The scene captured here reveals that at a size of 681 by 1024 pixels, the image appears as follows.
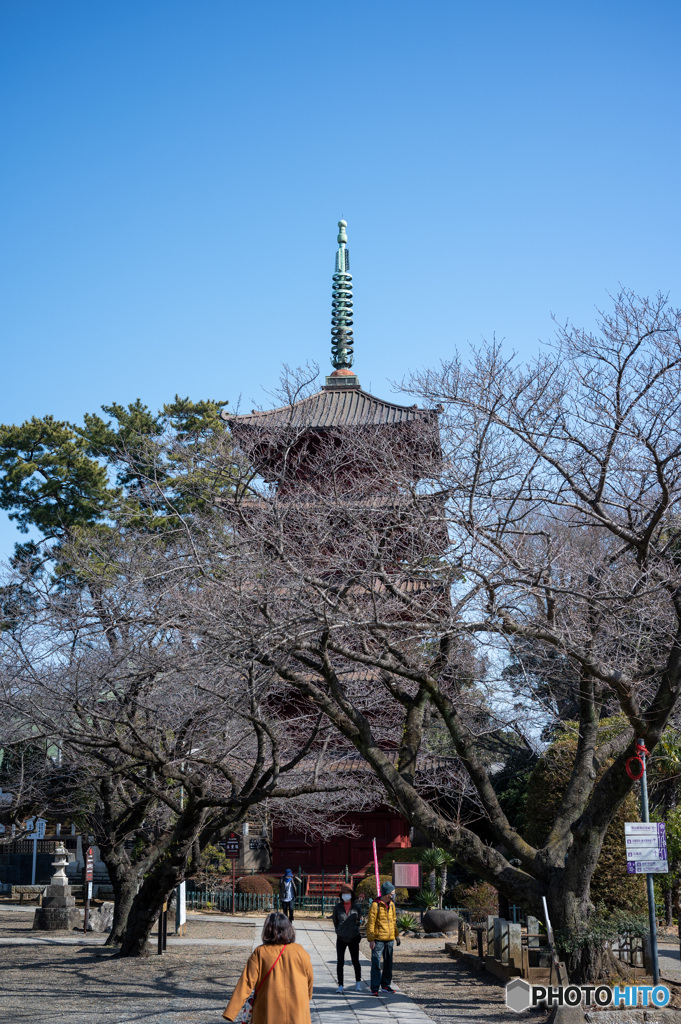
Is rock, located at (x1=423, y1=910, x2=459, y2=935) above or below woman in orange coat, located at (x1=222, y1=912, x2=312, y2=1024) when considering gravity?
below

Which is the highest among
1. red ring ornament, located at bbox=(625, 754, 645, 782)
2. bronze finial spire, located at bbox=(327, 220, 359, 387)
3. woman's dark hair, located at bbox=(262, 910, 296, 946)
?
bronze finial spire, located at bbox=(327, 220, 359, 387)

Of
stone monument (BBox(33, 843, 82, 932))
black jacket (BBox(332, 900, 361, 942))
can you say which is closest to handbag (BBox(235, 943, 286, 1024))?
black jacket (BBox(332, 900, 361, 942))

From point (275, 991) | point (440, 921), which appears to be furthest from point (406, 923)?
point (275, 991)

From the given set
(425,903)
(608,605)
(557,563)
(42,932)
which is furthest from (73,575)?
(608,605)

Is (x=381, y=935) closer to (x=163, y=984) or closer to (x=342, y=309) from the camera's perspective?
(x=163, y=984)

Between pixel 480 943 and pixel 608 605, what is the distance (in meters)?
8.36

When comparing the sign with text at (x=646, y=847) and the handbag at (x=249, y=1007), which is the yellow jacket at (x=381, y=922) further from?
the handbag at (x=249, y=1007)

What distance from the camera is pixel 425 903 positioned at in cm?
2325

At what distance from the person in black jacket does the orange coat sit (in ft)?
26.1

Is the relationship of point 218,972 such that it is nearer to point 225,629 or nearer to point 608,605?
point 225,629

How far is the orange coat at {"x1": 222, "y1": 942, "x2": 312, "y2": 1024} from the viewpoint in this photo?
5.59 m

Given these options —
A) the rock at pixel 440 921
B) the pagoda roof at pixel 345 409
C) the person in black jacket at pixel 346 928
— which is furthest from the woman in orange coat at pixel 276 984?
the pagoda roof at pixel 345 409

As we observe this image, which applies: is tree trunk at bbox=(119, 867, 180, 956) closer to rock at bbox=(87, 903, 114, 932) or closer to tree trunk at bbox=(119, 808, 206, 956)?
tree trunk at bbox=(119, 808, 206, 956)

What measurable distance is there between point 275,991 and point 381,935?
7.75 meters
